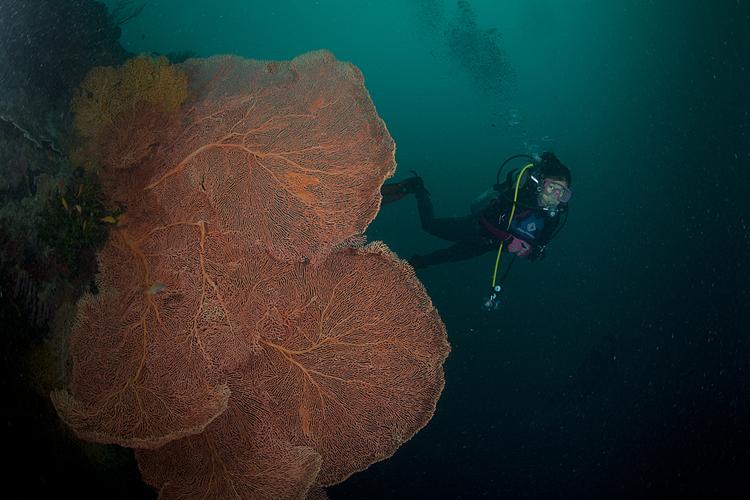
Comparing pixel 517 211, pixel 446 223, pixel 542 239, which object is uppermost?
pixel 517 211

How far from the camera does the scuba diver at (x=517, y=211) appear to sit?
5469 mm

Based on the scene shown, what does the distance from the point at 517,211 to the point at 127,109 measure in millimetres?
5903

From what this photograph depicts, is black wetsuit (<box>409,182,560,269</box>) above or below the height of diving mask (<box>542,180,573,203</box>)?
below

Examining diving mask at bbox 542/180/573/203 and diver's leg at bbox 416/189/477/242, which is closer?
diving mask at bbox 542/180/573/203

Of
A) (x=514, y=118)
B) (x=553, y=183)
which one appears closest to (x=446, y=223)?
(x=553, y=183)

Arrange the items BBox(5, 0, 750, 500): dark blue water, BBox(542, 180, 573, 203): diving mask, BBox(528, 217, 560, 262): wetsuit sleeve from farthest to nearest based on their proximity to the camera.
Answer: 1. BBox(5, 0, 750, 500): dark blue water
2. BBox(528, 217, 560, 262): wetsuit sleeve
3. BBox(542, 180, 573, 203): diving mask

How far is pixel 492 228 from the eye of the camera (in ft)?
19.2

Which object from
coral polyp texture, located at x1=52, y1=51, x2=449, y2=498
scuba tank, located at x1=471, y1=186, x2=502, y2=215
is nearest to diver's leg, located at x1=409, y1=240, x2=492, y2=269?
scuba tank, located at x1=471, y1=186, x2=502, y2=215

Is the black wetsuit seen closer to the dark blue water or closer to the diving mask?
the diving mask

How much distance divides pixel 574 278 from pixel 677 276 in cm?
1315

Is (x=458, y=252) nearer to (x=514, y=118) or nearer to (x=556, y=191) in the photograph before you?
(x=556, y=191)

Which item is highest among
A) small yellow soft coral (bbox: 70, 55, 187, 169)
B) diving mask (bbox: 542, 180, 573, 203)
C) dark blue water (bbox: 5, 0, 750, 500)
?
small yellow soft coral (bbox: 70, 55, 187, 169)

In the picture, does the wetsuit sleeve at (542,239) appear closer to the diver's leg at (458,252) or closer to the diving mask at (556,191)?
the diving mask at (556,191)

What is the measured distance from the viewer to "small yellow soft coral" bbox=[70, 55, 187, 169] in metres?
2.84
